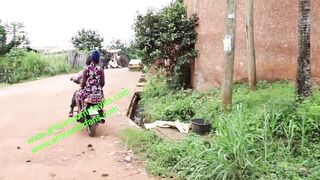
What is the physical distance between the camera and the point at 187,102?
866cm

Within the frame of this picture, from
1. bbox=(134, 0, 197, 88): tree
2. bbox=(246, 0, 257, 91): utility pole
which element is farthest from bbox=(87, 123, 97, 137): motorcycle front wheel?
bbox=(134, 0, 197, 88): tree

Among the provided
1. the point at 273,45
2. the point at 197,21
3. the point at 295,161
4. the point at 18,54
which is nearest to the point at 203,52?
the point at 197,21

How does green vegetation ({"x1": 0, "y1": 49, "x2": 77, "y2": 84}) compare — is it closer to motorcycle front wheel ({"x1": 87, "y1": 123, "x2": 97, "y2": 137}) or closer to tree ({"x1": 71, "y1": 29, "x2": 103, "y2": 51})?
tree ({"x1": 71, "y1": 29, "x2": 103, "y2": 51})

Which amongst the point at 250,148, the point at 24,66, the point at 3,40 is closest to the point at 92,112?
the point at 250,148

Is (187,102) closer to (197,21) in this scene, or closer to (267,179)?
(197,21)

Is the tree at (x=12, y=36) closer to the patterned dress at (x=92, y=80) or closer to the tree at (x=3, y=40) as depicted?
the tree at (x=3, y=40)

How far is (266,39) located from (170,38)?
2988 mm

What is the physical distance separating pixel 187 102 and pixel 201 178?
406 centimetres

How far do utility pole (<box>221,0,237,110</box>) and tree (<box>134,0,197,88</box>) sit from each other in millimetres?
4010

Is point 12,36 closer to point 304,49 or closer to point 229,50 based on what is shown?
point 229,50

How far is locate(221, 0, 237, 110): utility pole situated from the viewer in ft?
22.6

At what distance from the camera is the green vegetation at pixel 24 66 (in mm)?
19109

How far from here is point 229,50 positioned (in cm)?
703

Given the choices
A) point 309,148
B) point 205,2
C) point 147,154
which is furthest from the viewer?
point 205,2
